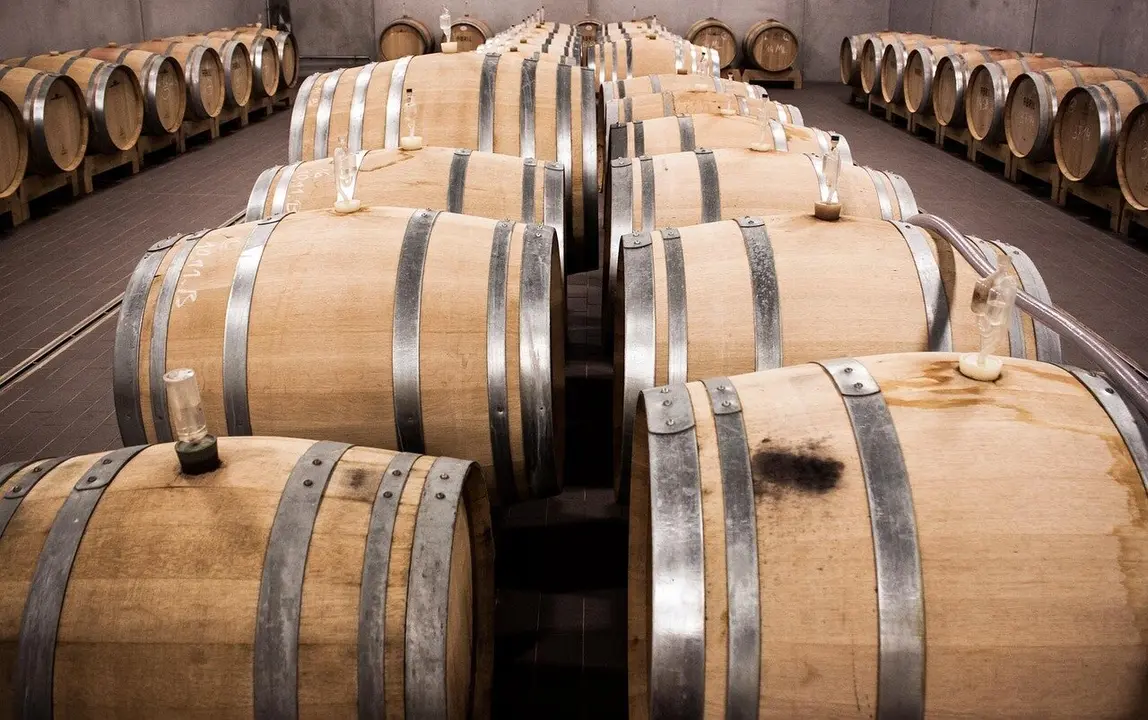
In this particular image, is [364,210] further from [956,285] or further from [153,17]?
[153,17]

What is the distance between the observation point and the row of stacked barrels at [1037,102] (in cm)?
655

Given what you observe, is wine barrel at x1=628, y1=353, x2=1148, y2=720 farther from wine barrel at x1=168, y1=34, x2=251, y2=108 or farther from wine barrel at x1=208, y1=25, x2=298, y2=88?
wine barrel at x1=208, y1=25, x2=298, y2=88

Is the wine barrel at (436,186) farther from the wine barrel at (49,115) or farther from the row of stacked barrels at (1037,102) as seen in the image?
the row of stacked barrels at (1037,102)

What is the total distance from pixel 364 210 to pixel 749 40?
1346 centimetres

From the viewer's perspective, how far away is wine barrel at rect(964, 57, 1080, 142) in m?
8.47

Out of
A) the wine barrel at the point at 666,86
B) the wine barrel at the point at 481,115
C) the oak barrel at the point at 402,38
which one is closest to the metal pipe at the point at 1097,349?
the wine barrel at the point at 481,115

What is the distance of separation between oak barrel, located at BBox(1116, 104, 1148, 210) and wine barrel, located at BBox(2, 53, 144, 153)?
25.7 feet

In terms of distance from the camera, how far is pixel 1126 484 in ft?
5.33

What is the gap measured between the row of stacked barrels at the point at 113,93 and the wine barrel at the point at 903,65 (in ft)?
25.9

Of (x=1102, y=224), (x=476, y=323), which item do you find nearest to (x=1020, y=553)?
(x=476, y=323)

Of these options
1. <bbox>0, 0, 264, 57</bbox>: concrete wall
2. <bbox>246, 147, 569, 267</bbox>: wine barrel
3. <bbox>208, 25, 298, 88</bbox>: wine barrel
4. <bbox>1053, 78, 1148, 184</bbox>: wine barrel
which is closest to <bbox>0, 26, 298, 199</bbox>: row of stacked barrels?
<bbox>208, 25, 298, 88</bbox>: wine barrel

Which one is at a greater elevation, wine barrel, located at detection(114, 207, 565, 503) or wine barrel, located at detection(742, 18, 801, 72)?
wine barrel, located at detection(742, 18, 801, 72)

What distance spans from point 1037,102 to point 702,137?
15.8 ft

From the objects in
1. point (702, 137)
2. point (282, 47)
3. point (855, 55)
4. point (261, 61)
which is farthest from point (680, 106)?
point (282, 47)
